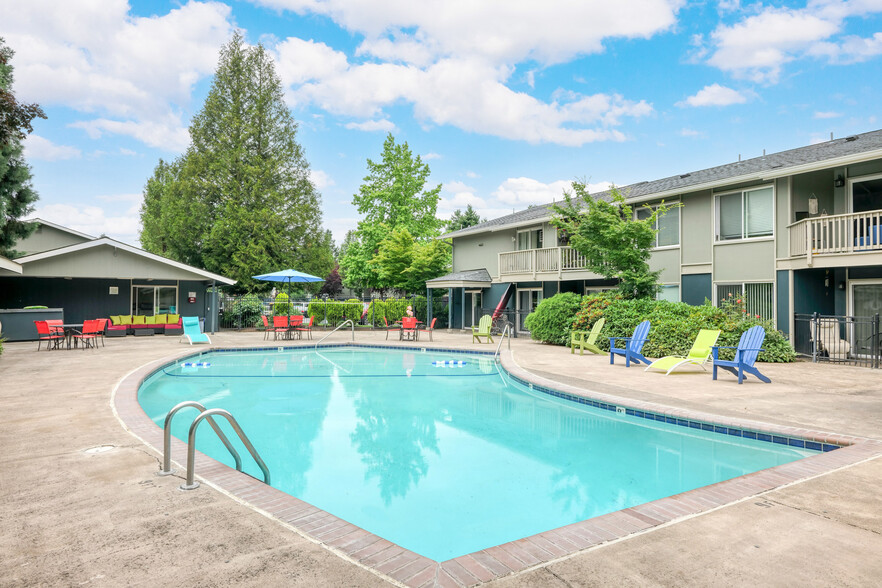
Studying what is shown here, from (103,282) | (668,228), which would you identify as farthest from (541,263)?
(103,282)

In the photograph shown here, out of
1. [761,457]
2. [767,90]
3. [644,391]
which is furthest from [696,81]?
[761,457]

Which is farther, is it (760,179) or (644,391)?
(760,179)

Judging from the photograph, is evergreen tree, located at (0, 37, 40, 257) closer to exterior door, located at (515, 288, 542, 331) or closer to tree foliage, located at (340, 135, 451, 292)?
tree foliage, located at (340, 135, 451, 292)

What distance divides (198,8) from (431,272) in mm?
16469

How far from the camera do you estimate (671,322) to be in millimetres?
12805

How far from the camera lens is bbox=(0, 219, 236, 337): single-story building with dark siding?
1814 centimetres

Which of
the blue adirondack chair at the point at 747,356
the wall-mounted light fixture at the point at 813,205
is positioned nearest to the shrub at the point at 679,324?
the blue adirondack chair at the point at 747,356

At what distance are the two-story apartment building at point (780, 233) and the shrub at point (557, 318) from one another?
263 centimetres

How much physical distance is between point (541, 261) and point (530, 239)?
2.46m

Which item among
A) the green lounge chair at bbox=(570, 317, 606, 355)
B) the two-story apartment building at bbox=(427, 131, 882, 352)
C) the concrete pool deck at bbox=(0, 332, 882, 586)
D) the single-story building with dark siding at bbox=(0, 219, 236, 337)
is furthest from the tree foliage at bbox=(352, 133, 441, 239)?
the concrete pool deck at bbox=(0, 332, 882, 586)

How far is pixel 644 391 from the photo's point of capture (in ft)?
26.5

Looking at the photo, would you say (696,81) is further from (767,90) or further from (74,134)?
(74,134)

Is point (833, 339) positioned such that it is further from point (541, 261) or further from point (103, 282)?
point (103, 282)

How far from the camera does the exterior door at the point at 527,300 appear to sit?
71.4 feet
